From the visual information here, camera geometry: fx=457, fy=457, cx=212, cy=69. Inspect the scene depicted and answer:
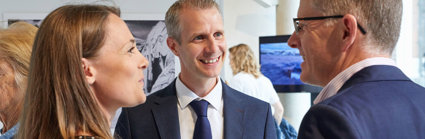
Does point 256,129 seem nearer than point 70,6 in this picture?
No

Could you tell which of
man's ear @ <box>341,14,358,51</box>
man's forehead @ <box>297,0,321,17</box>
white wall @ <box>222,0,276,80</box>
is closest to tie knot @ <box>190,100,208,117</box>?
man's forehead @ <box>297,0,321,17</box>

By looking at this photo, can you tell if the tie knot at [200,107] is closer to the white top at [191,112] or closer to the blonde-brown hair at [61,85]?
the white top at [191,112]

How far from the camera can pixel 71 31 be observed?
1.41 meters

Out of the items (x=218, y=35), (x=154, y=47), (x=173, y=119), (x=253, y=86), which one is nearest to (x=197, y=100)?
(x=173, y=119)

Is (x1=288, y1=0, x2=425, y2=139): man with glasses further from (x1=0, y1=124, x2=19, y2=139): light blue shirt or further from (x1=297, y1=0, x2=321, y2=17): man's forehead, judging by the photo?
(x1=0, y1=124, x2=19, y2=139): light blue shirt

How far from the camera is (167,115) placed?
80.7 inches

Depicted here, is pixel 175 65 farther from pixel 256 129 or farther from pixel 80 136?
Answer: pixel 80 136

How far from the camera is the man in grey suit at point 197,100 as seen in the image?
203 centimetres

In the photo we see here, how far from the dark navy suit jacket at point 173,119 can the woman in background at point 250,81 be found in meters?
3.44

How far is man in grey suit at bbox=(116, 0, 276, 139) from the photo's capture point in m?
2.03

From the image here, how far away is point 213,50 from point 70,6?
0.73 metres

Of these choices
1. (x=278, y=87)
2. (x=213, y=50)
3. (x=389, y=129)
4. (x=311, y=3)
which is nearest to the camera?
(x=389, y=129)

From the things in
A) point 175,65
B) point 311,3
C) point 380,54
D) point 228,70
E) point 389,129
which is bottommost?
point 228,70

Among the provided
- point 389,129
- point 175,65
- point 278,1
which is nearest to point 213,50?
point 389,129
